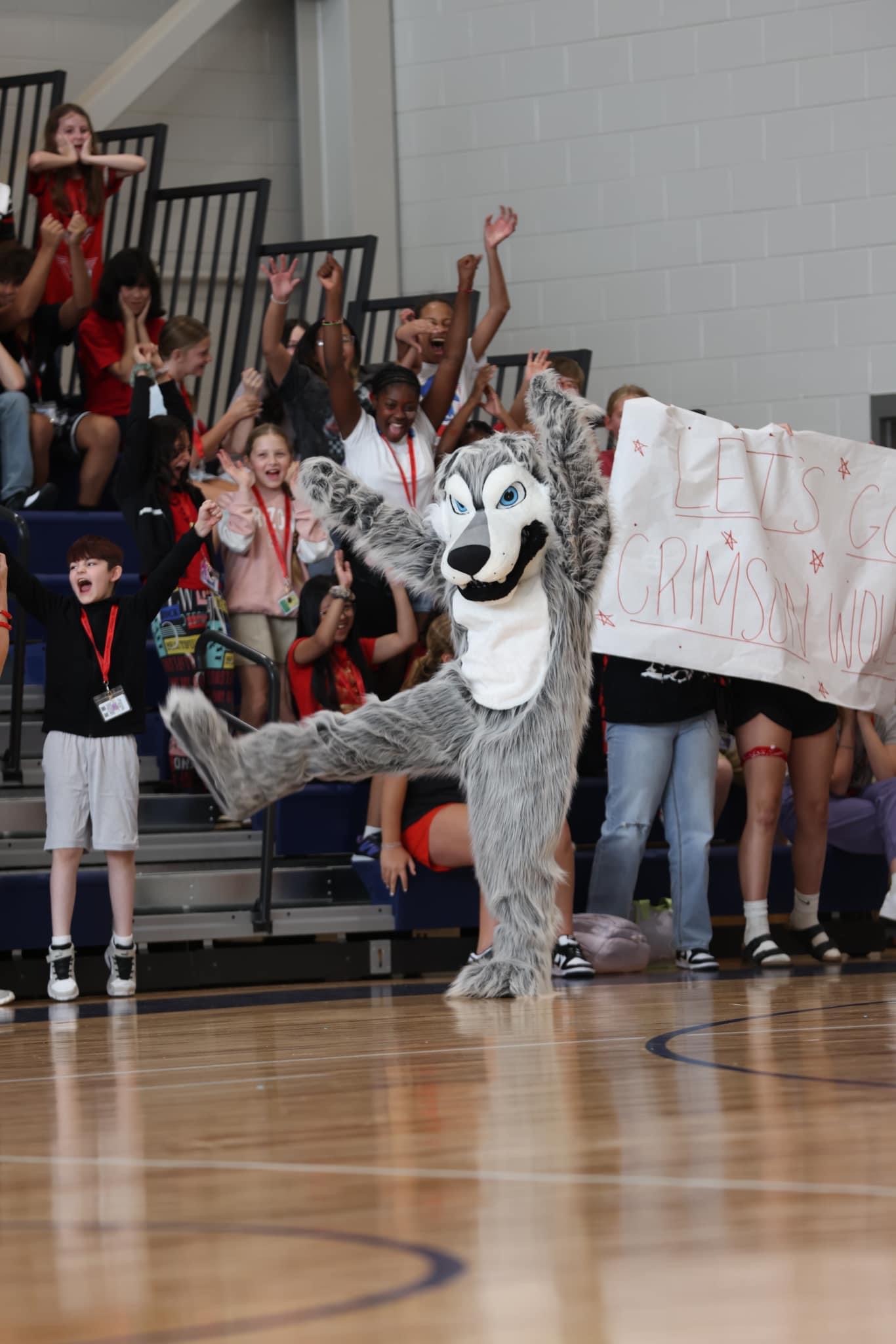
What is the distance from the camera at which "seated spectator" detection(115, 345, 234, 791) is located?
217 inches

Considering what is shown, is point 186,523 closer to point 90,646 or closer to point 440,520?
point 90,646

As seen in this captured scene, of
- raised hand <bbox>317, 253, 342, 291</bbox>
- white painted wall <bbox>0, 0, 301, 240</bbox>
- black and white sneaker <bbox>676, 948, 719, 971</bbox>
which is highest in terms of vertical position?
white painted wall <bbox>0, 0, 301, 240</bbox>

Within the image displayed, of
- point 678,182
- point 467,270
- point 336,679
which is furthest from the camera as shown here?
point 678,182

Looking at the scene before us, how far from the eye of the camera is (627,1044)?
284 centimetres

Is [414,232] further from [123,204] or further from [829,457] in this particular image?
[829,457]

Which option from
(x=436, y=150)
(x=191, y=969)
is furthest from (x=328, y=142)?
(x=191, y=969)

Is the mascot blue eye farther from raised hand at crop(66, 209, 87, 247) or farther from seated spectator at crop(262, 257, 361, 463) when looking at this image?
raised hand at crop(66, 209, 87, 247)

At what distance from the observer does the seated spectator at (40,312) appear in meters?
6.70

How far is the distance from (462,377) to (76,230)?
154 centimetres

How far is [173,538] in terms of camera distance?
5.54 meters

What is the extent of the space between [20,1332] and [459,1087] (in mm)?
1260

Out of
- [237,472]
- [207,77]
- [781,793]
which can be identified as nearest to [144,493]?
[237,472]

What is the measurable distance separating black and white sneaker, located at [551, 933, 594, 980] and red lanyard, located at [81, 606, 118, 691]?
4.44 ft

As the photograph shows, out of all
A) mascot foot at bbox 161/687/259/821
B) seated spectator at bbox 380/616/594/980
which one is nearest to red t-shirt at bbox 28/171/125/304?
seated spectator at bbox 380/616/594/980
